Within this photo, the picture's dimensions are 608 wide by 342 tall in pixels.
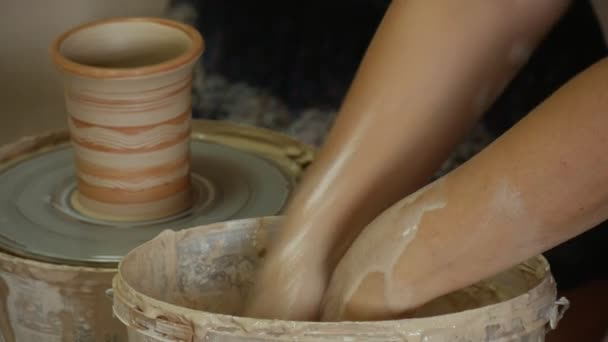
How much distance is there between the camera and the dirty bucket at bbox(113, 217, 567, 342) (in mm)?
718

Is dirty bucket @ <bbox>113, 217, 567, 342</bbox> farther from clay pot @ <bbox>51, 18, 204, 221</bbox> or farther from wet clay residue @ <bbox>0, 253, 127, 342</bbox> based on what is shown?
clay pot @ <bbox>51, 18, 204, 221</bbox>

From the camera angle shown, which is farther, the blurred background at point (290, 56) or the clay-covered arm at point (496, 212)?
the blurred background at point (290, 56)

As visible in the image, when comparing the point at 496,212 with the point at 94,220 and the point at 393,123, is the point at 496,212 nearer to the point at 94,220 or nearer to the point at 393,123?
the point at 393,123

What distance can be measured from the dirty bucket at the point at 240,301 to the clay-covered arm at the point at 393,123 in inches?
2.4

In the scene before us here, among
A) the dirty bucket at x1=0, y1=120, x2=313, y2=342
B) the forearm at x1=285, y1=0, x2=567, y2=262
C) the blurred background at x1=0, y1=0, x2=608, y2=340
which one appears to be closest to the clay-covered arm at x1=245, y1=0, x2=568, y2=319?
the forearm at x1=285, y1=0, x2=567, y2=262

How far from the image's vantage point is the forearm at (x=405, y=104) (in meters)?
0.94

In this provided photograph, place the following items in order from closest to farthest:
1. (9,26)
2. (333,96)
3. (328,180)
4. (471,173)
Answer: (471,173)
(328,180)
(333,96)
(9,26)

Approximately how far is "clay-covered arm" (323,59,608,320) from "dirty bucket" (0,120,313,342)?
397 millimetres

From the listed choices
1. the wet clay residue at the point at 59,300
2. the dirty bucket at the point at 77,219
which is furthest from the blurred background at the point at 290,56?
the wet clay residue at the point at 59,300

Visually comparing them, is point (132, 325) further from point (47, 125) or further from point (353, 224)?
point (47, 125)

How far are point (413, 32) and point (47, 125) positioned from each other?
135 centimetres

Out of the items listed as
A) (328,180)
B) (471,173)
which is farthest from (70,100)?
(471,173)

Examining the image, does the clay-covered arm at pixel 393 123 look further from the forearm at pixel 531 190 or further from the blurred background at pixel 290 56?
the blurred background at pixel 290 56

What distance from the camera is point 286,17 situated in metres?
1.82
